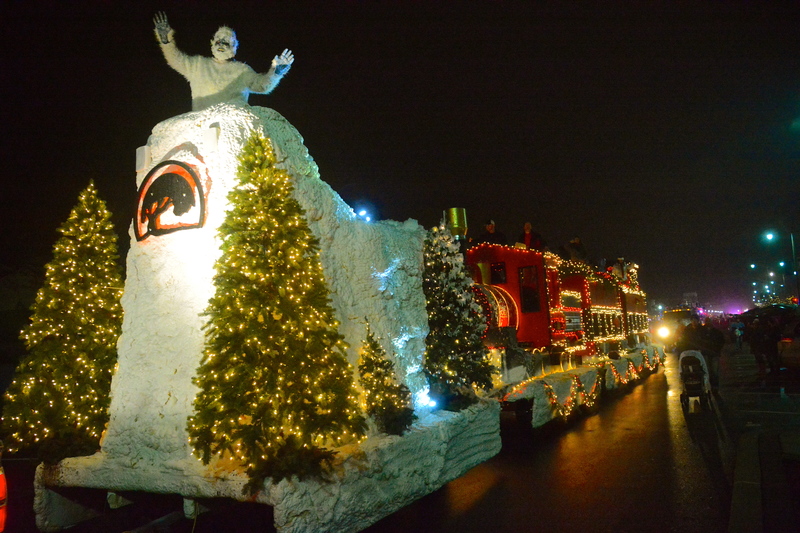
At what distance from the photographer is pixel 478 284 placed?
455 inches

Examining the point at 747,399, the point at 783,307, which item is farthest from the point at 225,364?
the point at 783,307

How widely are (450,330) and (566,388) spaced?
4.19m

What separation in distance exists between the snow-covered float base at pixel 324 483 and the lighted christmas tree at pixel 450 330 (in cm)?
73

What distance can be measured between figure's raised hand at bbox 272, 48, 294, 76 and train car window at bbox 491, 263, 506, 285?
269 inches

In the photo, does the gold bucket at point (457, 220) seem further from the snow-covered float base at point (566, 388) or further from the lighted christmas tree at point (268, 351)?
the lighted christmas tree at point (268, 351)

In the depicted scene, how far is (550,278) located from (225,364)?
8.48 m

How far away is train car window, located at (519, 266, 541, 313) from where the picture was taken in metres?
11.5

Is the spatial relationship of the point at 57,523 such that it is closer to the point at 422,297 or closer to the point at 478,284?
the point at 422,297

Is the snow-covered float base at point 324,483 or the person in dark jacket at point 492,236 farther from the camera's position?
the person in dark jacket at point 492,236

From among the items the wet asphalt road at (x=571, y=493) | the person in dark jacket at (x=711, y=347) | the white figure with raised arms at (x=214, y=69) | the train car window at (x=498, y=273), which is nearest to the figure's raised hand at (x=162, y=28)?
the white figure with raised arms at (x=214, y=69)

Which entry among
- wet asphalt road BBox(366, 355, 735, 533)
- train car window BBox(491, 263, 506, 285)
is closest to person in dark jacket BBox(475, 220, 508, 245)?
train car window BBox(491, 263, 506, 285)

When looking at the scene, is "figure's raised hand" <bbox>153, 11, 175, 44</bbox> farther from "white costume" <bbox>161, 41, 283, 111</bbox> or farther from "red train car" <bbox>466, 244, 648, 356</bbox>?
"red train car" <bbox>466, 244, 648, 356</bbox>

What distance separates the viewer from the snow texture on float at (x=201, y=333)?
196 inches

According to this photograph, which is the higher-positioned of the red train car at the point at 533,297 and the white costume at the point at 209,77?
the white costume at the point at 209,77
